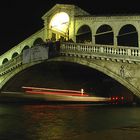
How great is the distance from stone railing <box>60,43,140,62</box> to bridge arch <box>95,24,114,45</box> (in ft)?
7.41

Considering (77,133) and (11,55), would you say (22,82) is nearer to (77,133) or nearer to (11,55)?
(11,55)

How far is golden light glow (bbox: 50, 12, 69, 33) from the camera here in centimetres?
2758

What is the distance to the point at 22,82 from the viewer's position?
32.0 m

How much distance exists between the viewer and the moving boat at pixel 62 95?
2942 centimetres

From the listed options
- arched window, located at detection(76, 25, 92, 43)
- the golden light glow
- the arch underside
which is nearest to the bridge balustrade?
the arch underside

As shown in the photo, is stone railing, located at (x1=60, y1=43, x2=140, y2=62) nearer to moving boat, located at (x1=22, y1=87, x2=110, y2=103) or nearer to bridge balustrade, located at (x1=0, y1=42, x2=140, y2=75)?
bridge balustrade, located at (x1=0, y1=42, x2=140, y2=75)

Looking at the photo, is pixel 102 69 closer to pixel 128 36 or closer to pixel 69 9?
pixel 128 36

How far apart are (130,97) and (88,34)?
6137 mm

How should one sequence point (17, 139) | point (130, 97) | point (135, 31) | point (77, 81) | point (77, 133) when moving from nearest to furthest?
point (17, 139)
point (77, 133)
point (135, 31)
point (130, 97)
point (77, 81)

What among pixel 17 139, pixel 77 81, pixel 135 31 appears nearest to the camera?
pixel 17 139

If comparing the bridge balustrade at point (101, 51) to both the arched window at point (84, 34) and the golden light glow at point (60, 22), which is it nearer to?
the arched window at point (84, 34)

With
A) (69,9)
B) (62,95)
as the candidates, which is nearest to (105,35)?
(69,9)

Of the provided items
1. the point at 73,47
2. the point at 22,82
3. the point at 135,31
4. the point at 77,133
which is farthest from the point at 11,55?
the point at 77,133

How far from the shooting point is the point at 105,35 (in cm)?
2736
